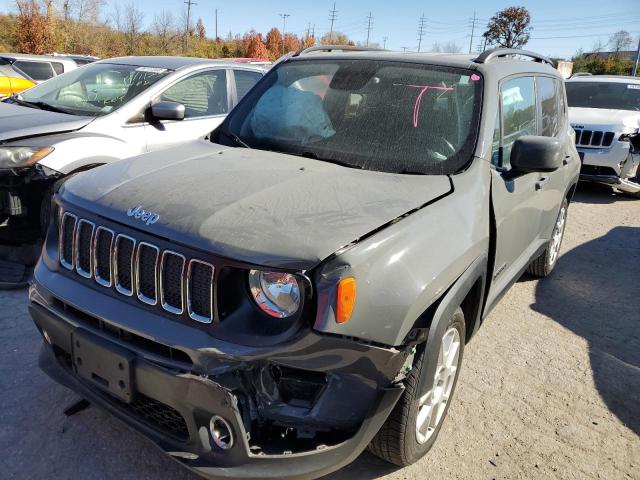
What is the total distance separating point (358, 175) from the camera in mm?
2646

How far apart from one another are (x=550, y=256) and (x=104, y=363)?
415 centimetres

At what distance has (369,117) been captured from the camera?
3.08 metres

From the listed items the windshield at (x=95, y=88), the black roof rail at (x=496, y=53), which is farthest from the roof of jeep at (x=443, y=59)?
the windshield at (x=95, y=88)

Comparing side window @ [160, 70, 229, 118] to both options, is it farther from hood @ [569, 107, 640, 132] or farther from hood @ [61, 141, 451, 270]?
hood @ [569, 107, 640, 132]

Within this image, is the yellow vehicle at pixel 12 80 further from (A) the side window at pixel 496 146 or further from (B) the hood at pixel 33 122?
(A) the side window at pixel 496 146

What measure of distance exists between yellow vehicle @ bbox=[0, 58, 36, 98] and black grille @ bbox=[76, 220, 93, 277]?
963 centimetres

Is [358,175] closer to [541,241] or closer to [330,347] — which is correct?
[330,347]

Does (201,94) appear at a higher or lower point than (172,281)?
higher

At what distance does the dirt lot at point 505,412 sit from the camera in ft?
8.31

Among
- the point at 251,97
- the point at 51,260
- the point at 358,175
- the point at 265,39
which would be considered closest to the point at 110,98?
the point at 251,97

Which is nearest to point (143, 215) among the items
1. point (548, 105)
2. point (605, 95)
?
point (548, 105)

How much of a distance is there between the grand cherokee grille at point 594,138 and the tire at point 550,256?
3974 millimetres

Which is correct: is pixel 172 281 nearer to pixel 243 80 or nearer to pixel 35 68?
pixel 243 80

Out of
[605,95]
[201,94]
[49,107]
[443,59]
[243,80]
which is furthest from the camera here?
[605,95]
